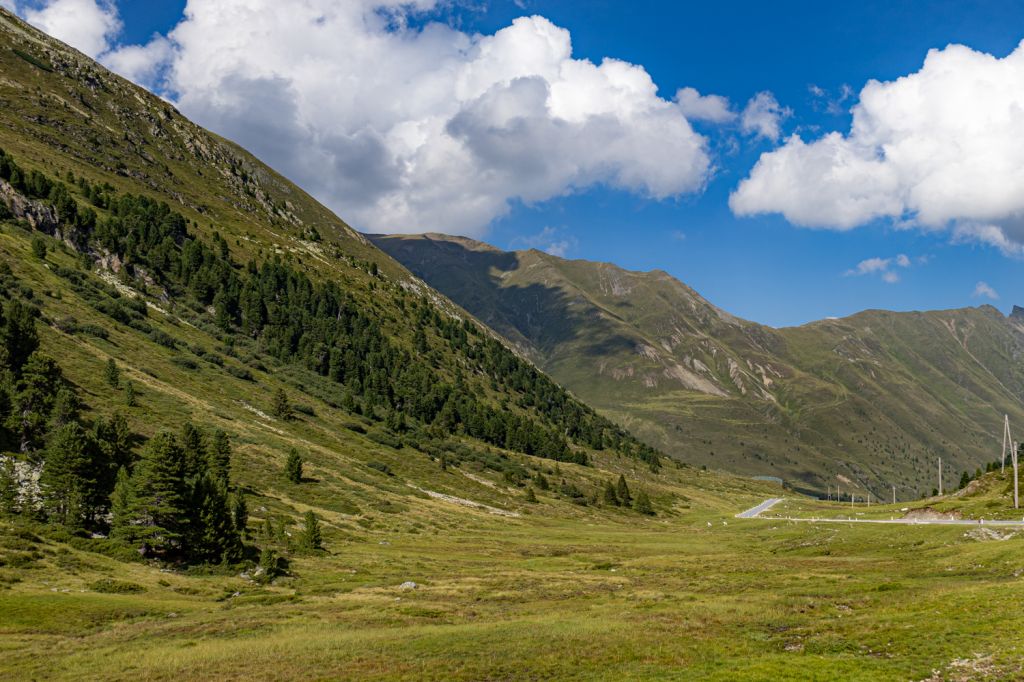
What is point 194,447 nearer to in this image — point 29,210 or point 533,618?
point 533,618

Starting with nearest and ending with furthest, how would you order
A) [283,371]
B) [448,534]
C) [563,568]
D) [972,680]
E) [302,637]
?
[972,680] < [302,637] < [563,568] < [448,534] < [283,371]

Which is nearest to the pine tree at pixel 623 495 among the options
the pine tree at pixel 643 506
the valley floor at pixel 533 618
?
the pine tree at pixel 643 506

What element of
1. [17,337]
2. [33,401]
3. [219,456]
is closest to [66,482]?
[33,401]

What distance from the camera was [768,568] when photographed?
60.5m

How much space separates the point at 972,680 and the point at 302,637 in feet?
111

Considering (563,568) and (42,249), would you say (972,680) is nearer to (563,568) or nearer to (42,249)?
(563,568)

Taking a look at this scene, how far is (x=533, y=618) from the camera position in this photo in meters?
41.4

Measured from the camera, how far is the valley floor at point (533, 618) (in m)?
28.4

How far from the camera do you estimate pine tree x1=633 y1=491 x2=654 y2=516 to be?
510ft

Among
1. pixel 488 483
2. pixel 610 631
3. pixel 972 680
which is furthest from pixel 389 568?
pixel 488 483

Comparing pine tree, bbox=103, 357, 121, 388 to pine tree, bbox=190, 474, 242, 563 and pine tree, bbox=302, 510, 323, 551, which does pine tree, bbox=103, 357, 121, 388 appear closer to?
pine tree, bbox=190, 474, 242, 563

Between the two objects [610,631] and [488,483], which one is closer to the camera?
[610,631]

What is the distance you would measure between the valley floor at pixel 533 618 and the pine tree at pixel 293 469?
104 feet

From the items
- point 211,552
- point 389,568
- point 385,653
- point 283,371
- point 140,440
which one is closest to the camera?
point 385,653
